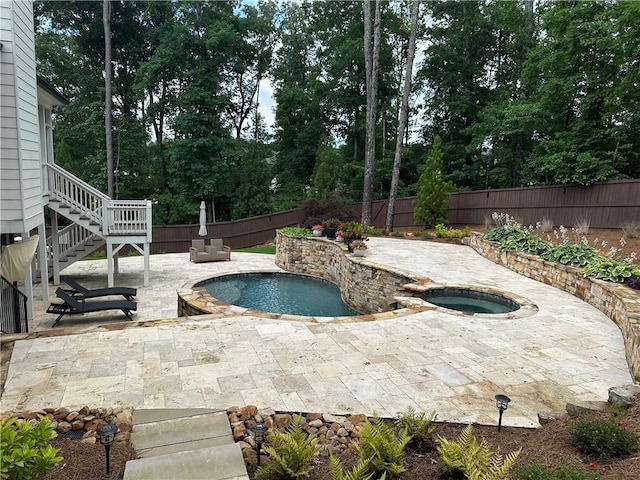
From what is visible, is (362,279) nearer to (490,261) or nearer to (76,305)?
(490,261)

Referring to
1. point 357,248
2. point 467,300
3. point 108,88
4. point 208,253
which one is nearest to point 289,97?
point 108,88

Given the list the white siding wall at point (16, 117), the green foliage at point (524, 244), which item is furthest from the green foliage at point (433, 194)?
the white siding wall at point (16, 117)

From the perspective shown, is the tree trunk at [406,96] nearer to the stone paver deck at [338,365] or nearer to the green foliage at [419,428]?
the stone paver deck at [338,365]

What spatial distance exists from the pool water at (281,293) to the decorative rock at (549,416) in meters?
5.65

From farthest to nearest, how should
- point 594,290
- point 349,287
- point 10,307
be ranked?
point 349,287 < point 594,290 < point 10,307

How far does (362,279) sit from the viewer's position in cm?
957

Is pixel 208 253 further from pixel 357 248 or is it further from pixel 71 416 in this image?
pixel 71 416

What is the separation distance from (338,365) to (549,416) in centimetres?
200

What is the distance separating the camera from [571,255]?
8.47 m

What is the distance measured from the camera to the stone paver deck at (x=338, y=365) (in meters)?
3.55

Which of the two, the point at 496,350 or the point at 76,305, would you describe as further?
the point at 76,305

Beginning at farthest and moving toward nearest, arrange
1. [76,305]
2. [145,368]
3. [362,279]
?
[362,279] < [76,305] < [145,368]

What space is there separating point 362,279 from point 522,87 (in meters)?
15.2

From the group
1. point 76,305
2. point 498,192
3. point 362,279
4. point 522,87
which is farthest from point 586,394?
point 522,87
